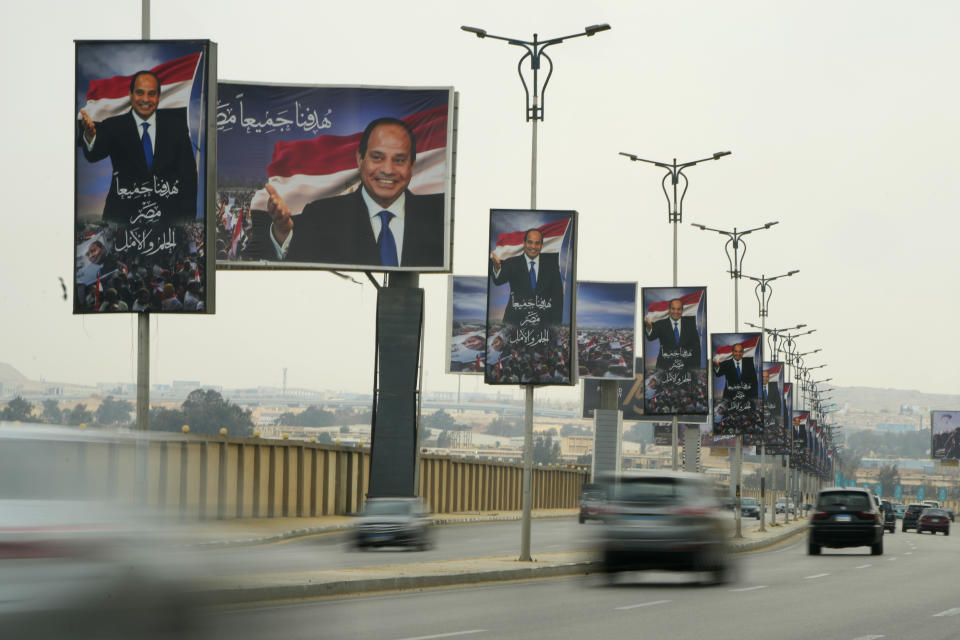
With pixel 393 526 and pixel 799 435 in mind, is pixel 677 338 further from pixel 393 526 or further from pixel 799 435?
pixel 799 435

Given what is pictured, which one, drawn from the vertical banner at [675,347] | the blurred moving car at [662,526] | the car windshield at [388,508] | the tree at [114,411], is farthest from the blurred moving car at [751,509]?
the blurred moving car at [662,526]

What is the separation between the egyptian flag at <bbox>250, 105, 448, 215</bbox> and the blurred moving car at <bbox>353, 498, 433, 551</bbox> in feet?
28.2

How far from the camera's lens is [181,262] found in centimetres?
1966

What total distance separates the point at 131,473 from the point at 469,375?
204 feet

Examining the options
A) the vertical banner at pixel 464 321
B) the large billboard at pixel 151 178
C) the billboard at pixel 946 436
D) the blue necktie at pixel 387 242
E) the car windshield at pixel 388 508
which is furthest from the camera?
the billboard at pixel 946 436

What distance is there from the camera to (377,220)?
40.1 meters

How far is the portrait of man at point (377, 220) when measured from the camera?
39656 mm

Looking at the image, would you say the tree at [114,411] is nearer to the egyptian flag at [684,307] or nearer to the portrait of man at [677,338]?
the egyptian flag at [684,307]

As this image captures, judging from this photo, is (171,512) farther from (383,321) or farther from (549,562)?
(383,321)

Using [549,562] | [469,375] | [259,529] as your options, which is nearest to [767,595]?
[549,562]

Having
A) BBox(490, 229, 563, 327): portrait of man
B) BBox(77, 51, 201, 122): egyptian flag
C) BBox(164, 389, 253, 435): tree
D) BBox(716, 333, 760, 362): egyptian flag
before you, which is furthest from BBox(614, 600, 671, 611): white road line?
BBox(164, 389, 253, 435): tree

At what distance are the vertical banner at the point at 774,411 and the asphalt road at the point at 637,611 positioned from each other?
105 ft

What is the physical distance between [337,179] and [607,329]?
30.8 metres

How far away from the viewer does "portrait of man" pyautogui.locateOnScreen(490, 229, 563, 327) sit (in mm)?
28297
